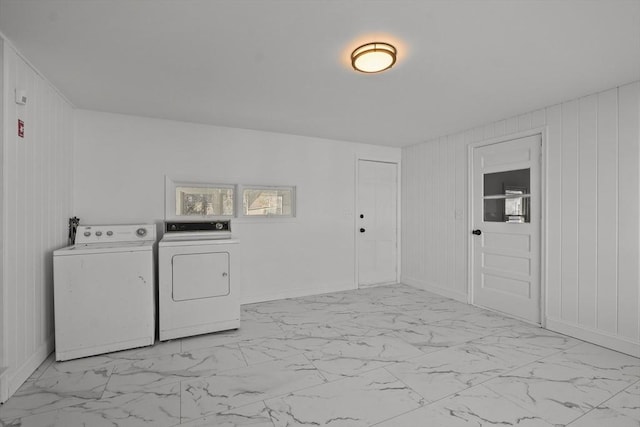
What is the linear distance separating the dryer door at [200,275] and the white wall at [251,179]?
91 centimetres

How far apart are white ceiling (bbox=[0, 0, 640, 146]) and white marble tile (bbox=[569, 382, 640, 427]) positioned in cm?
229

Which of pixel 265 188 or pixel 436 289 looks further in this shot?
pixel 436 289

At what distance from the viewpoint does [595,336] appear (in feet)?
9.26

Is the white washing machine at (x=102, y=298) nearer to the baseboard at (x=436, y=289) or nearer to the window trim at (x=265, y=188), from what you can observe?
the window trim at (x=265, y=188)

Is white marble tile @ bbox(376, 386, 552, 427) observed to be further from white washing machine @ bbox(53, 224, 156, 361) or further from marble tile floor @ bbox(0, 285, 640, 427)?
white washing machine @ bbox(53, 224, 156, 361)

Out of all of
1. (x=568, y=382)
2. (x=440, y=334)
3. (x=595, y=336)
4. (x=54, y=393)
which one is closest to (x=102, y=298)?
(x=54, y=393)

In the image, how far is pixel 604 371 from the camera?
2.35 metres

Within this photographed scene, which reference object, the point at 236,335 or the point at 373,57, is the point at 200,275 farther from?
the point at 373,57

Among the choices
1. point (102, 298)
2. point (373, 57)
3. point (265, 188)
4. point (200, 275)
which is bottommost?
point (102, 298)

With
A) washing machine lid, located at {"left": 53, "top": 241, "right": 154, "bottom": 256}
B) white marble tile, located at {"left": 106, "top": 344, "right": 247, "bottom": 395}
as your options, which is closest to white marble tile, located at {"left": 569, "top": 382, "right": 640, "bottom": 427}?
white marble tile, located at {"left": 106, "top": 344, "right": 247, "bottom": 395}

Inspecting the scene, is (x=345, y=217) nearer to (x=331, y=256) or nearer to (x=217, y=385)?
(x=331, y=256)

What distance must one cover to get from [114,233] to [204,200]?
3.41 feet

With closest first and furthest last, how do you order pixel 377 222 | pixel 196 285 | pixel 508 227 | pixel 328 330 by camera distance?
pixel 196 285 < pixel 328 330 < pixel 508 227 < pixel 377 222

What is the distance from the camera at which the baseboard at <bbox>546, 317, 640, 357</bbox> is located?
8.55ft
